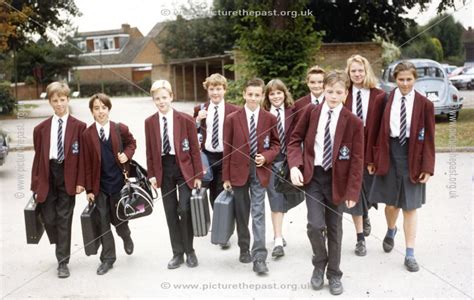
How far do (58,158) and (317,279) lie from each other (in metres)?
2.11

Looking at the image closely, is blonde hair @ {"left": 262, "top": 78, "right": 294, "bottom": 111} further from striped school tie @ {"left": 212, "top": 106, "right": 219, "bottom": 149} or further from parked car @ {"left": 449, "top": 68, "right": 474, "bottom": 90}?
parked car @ {"left": 449, "top": 68, "right": 474, "bottom": 90}

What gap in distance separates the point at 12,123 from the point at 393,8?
7.20 metres

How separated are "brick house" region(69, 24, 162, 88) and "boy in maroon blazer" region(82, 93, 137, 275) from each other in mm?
1231

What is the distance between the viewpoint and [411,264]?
3670mm

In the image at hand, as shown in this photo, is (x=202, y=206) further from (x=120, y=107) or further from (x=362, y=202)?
(x=120, y=107)

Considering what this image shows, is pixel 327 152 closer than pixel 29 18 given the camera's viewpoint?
Yes

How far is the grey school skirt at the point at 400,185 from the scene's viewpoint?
3727mm

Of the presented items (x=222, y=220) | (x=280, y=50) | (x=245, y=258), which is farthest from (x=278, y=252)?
(x=280, y=50)

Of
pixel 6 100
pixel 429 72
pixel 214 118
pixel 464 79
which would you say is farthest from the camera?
pixel 6 100

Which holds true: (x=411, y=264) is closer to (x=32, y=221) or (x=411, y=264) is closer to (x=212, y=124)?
(x=212, y=124)

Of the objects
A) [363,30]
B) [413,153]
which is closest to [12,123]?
[413,153]

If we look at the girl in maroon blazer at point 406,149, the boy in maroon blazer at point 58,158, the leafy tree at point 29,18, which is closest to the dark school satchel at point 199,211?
the boy in maroon blazer at point 58,158

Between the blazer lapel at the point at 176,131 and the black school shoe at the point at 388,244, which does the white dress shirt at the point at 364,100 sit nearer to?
the black school shoe at the point at 388,244

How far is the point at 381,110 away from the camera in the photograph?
3855mm
